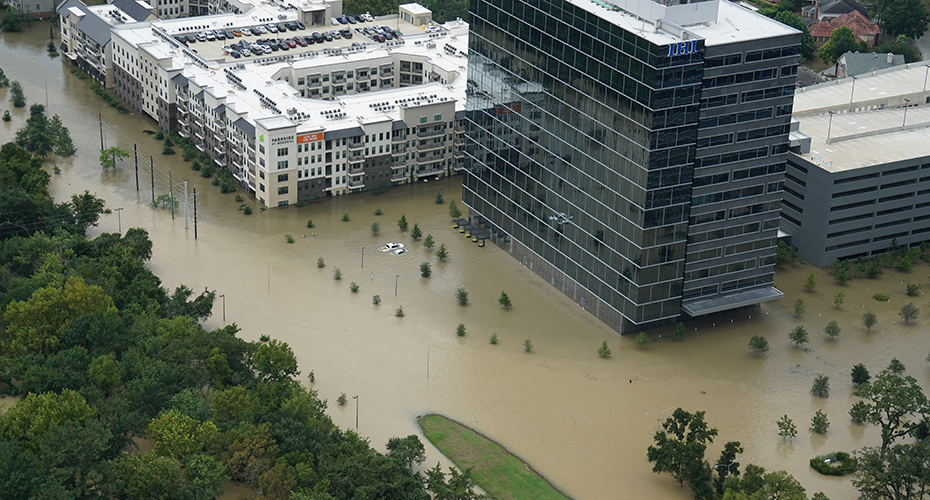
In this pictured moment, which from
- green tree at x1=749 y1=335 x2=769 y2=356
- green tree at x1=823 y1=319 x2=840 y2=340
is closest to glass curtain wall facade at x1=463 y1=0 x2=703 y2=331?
green tree at x1=749 y1=335 x2=769 y2=356

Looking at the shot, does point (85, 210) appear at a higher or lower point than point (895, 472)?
higher

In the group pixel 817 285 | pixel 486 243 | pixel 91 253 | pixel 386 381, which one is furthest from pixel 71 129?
pixel 817 285

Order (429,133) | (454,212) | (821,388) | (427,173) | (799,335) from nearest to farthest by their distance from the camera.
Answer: (821,388) < (799,335) < (454,212) < (429,133) < (427,173)

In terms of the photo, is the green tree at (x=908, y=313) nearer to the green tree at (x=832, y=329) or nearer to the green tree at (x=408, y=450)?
the green tree at (x=832, y=329)

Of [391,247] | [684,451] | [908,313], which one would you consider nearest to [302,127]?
[391,247]

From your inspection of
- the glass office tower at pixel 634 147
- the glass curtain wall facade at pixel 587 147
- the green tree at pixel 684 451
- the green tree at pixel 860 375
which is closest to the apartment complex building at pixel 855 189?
the glass office tower at pixel 634 147

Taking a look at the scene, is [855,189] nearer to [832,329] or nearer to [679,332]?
[832,329]
